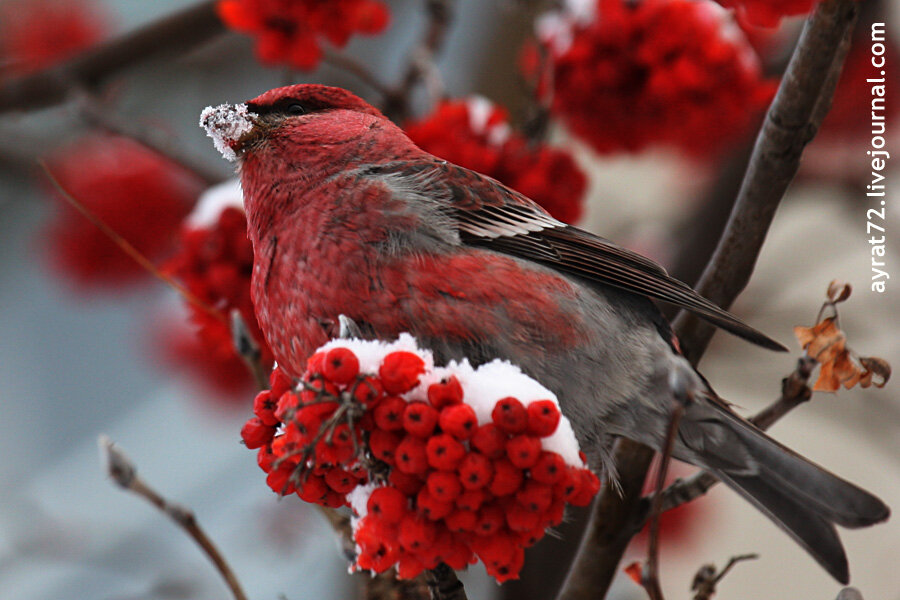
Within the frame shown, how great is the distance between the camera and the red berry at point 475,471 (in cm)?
98

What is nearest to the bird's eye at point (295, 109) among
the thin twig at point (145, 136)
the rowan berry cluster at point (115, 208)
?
the thin twig at point (145, 136)

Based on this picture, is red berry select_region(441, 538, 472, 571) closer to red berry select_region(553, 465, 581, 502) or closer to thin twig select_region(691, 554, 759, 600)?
red berry select_region(553, 465, 581, 502)

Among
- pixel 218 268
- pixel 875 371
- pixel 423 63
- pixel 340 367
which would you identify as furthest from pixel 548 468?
pixel 423 63

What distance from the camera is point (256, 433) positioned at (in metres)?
1.11

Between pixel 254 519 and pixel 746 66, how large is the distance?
5.65 ft

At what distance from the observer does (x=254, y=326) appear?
69.8 inches

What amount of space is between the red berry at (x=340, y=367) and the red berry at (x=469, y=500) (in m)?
0.18

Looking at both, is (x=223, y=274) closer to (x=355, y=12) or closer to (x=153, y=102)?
(x=355, y=12)

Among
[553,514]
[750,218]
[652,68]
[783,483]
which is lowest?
[553,514]

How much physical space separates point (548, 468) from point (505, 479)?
48mm

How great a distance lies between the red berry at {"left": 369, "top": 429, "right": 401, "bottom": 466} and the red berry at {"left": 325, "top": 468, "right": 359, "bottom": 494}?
80 millimetres

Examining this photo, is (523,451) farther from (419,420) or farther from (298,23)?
(298,23)

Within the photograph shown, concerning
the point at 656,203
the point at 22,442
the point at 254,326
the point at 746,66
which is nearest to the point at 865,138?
the point at 746,66

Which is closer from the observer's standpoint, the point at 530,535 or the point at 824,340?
the point at 530,535
